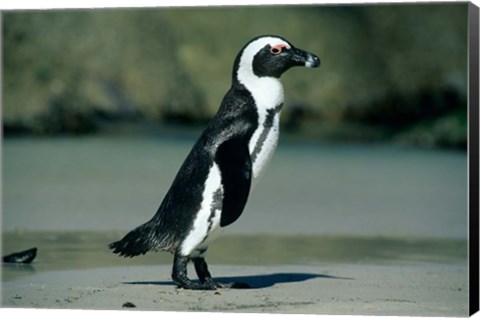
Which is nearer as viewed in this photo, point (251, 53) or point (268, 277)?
point (251, 53)

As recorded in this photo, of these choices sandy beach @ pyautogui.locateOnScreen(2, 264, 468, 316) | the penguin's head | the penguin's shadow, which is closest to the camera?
sandy beach @ pyautogui.locateOnScreen(2, 264, 468, 316)

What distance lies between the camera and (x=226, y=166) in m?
6.82

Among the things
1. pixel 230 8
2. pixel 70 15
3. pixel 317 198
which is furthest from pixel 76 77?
pixel 317 198

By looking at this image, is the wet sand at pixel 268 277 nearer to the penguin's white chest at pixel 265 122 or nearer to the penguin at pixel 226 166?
the penguin at pixel 226 166

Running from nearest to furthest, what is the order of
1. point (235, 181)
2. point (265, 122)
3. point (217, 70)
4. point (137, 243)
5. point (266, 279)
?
point (235, 181)
point (265, 122)
point (137, 243)
point (266, 279)
point (217, 70)

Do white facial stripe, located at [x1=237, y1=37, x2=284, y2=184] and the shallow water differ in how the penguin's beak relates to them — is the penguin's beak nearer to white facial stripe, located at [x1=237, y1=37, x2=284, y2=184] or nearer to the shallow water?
white facial stripe, located at [x1=237, y1=37, x2=284, y2=184]

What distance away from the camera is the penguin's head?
700cm

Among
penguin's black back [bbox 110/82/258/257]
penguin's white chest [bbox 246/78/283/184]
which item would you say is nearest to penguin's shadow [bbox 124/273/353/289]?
penguin's black back [bbox 110/82/258/257]

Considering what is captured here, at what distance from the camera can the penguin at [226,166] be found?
6809 millimetres

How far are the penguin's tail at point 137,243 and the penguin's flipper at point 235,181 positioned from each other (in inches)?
20.4

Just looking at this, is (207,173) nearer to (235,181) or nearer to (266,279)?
(235,181)

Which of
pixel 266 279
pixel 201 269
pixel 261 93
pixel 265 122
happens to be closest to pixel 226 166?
pixel 265 122

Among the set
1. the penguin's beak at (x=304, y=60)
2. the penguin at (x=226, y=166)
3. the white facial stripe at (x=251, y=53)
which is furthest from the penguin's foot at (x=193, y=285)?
the penguin's beak at (x=304, y=60)

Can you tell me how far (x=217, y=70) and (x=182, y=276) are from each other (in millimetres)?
1901
